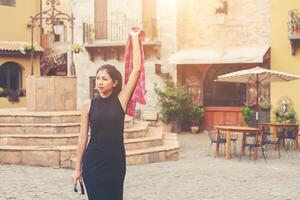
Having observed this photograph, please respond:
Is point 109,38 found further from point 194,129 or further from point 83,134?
point 83,134

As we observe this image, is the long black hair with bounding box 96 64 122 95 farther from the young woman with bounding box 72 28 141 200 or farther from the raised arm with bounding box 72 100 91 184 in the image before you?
the raised arm with bounding box 72 100 91 184

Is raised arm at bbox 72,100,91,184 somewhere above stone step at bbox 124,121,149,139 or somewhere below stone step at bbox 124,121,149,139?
above

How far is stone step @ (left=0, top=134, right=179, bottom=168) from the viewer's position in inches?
423

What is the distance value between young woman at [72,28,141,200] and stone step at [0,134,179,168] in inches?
263

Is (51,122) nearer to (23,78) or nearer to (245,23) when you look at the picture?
(245,23)

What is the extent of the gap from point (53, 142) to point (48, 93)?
8.26 ft

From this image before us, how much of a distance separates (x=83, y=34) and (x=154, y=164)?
11.5 m

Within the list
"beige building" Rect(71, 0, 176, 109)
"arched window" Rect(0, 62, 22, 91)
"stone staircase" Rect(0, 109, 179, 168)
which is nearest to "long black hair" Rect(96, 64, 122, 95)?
"stone staircase" Rect(0, 109, 179, 168)

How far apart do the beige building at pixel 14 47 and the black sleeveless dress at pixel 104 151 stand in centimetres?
2039

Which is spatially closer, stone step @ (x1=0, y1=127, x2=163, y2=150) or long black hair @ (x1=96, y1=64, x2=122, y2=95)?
long black hair @ (x1=96, y1=64, x2=122, y2=95)

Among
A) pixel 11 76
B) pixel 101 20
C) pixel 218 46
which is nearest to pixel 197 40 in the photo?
pixel 218 46

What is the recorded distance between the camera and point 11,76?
2464 centimetres

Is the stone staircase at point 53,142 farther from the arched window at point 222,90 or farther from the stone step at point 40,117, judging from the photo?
the arched window at point 222,90

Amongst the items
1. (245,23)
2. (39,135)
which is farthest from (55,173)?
(245,23)
